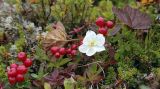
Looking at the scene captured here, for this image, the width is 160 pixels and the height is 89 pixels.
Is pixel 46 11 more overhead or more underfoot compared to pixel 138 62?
more overhead

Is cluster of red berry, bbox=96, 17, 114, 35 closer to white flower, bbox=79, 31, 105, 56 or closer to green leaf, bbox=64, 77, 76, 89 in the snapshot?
white flower, bbox=79, 31, 105, 56

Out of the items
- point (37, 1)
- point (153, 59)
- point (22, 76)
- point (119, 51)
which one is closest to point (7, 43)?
point (37, 1)

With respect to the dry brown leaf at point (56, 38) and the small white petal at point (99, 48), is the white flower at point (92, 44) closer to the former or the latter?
the small white petal at point (99, 48)

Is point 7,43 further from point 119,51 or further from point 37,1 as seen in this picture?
point 119,51

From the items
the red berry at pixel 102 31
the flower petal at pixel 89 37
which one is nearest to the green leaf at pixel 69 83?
the flower petal at pixel 89 37

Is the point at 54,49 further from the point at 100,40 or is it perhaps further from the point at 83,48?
the point at 100,40

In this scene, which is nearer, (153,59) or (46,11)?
(153,59)

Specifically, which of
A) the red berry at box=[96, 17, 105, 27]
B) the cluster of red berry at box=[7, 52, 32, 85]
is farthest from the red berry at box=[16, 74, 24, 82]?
the red berry at box=[96, 17, 105, 27]
